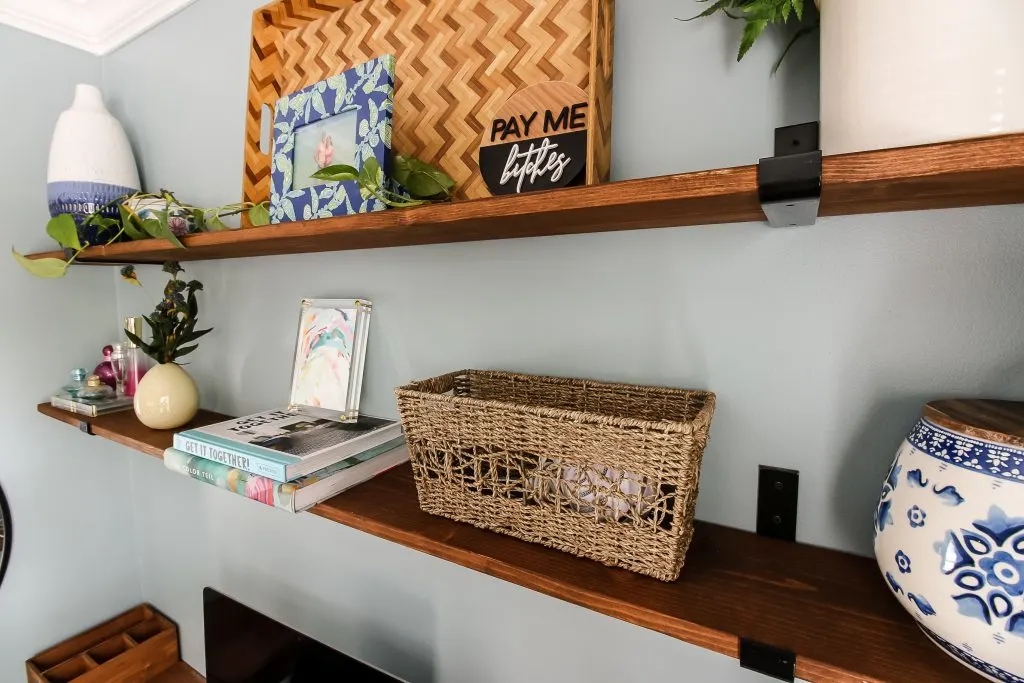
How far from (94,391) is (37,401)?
253 mm

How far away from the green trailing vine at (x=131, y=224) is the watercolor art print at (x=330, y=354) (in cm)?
24

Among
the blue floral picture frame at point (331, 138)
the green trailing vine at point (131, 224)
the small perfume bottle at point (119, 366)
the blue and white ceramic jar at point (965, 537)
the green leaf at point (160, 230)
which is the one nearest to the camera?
the blue and white ceramic jar at point (965, 537)

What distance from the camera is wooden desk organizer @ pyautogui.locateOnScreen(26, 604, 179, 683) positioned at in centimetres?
141

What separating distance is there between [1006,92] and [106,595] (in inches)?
91.6

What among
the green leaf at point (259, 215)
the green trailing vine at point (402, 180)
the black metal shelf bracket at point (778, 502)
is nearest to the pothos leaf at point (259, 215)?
the green leaf at point (259, 215)

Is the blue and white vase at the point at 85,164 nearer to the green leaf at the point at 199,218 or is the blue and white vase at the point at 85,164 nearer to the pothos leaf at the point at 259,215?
the green leaf at the point at 199,218

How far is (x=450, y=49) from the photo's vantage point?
81 centimetres

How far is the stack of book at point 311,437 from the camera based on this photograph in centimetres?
75

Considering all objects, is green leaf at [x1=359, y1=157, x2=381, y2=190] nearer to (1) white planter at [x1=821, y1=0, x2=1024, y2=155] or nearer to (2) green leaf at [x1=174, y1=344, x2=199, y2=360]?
(1) white planter at [x1=821, y1=0, x2=1024, y2=155]

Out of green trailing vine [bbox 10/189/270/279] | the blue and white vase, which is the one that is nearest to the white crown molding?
the blue and white vase

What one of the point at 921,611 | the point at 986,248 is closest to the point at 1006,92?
the point at 986,248

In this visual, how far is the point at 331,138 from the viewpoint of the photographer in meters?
0.83

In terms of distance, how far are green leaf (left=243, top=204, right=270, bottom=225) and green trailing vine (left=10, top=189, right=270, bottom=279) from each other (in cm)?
3

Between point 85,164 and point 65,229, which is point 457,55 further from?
point 85,164
